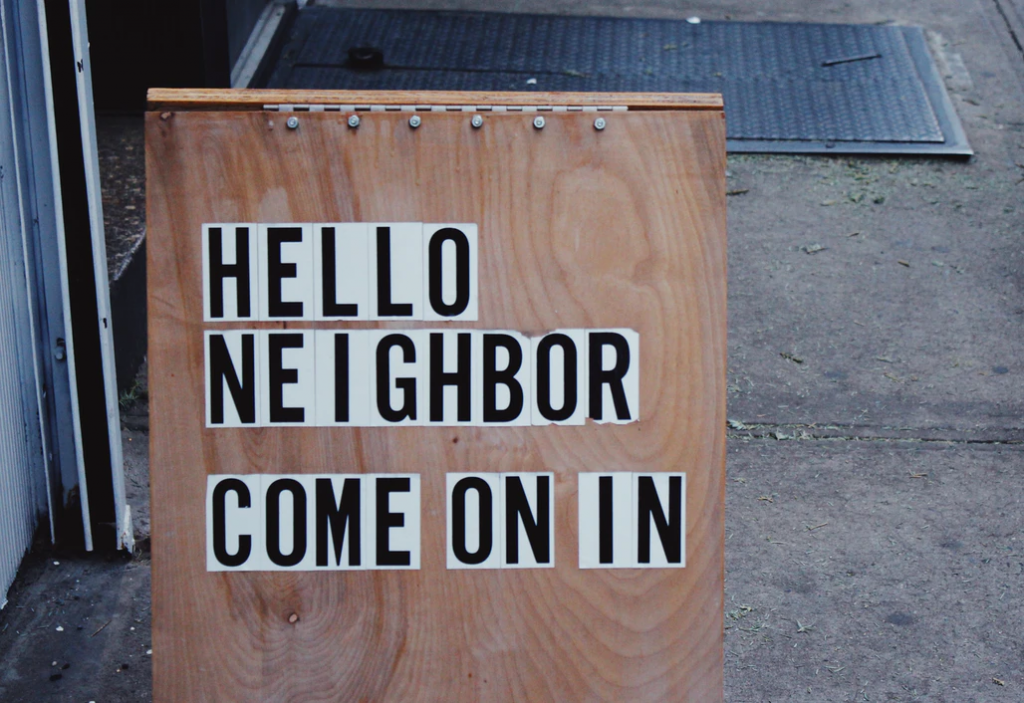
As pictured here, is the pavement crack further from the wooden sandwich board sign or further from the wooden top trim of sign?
the wooden top trim of sign

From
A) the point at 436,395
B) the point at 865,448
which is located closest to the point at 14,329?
the point at 436,395

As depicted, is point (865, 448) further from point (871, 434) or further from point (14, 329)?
point (14, 329)

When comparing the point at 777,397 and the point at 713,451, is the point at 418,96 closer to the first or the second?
the point at 713,451

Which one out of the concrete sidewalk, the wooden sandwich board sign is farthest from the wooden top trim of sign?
the concrete sidewalk

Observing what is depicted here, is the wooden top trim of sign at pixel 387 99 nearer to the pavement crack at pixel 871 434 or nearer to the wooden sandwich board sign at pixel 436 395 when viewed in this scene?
the wooden sandwich board sign at pixel 436 395

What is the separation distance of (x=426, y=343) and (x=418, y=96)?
423 millimetres

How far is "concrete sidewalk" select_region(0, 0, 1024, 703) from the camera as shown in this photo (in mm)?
2838

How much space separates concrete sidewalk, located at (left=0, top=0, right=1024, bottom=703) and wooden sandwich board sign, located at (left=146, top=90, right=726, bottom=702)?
2.70 feet

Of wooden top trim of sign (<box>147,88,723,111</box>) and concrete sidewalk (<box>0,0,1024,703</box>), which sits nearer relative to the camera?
wooden top trim of sign (<box>147,88,723,111</box>)

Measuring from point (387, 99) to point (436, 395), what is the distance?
513 mm

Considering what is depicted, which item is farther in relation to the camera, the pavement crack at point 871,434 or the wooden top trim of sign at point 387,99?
the pavement crack at point 871,434

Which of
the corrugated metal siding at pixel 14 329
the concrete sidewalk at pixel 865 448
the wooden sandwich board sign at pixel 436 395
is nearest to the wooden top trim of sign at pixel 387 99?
the wooden sandwich board sign at pixel 436 395

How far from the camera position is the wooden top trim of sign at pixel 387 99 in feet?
6.51

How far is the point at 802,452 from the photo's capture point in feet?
11.9
